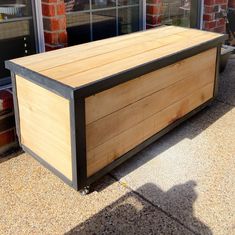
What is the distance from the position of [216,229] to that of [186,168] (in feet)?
2.08

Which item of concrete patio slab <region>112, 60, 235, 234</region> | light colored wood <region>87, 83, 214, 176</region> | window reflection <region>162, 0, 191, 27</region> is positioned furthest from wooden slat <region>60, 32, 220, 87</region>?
window reflection <region>162, 0, 191, 27</region>

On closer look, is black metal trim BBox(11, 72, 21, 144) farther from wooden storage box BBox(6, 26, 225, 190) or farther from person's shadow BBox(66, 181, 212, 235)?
person's shadow BBox(66, 181, 212, 235)

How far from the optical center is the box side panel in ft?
7.50

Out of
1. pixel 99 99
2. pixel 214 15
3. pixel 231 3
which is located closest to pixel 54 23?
pixel 99 99

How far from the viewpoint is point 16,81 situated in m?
2.52

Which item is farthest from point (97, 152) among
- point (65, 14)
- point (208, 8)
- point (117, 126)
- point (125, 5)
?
point (208, 8)

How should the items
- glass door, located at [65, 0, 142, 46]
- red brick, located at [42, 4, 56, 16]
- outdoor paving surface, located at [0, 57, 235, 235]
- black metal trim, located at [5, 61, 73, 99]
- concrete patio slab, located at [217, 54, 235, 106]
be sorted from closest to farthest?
1. black metal trim, located at [5, 61, 73, 99]
2. outdoor paving surface, located at [0, 57, 235, 235]
3. red brick, located at [42, 4, 56, 16]
4. glass door, located at [65, 0, 142, 46]
5. concrete patio slab, located at [217, 54, 235, 106]

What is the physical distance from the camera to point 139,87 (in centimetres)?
251

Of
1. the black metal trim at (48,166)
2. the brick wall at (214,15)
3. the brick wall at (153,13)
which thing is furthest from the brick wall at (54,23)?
the brick wall at (214,15)

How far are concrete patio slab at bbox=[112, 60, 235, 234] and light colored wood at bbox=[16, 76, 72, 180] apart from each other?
0.48 m

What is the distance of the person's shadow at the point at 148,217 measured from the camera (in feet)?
6.97

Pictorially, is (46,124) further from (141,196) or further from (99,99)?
(141,196)

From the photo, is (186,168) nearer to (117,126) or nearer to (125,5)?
(117,126)

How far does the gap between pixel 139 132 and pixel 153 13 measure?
5.77 ft
